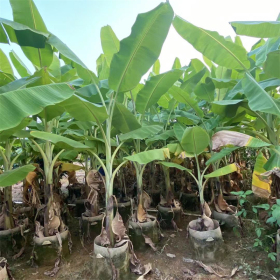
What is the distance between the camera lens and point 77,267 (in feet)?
6.81

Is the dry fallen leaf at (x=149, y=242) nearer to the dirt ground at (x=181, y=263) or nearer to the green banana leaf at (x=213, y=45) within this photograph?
the dirt ground at (x=181, y=263)

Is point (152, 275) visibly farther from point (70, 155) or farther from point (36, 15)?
point (36, 15)

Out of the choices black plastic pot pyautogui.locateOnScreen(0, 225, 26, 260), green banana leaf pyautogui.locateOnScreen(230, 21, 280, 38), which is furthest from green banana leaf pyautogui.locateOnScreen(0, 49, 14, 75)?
green banana leaf pyautogui.locateOnScreen(230, 21, 280, 38)

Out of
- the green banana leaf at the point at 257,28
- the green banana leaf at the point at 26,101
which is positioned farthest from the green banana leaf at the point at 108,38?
the green banana leaf at the point at 257,28

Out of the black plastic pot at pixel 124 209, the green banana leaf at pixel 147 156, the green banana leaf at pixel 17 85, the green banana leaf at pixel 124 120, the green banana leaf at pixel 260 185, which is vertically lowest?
the black plastic pot at pixel 124 209

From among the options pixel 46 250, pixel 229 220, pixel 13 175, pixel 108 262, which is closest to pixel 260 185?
pixel 229 220

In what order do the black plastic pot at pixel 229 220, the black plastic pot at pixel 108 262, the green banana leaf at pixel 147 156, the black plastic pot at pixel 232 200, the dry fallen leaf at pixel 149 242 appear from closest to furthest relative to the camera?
the black plastic pot at pixel 108 262 < the green banana leaf at pixel 147 156 < the dry fallen leaf at pixel 149 242 < the black plastic pot at pixel 229 220 < the black plastic pot at pixel 232 200

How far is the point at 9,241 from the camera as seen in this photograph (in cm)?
225

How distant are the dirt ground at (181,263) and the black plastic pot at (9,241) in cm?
14

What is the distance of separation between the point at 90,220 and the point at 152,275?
3.09ft

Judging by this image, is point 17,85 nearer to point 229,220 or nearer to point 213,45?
point 213,45

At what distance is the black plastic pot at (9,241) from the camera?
2.22 metres

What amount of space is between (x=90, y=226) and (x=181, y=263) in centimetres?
108

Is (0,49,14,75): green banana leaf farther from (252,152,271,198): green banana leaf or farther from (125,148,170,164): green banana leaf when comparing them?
(252,152,271,198): green banana leaf
